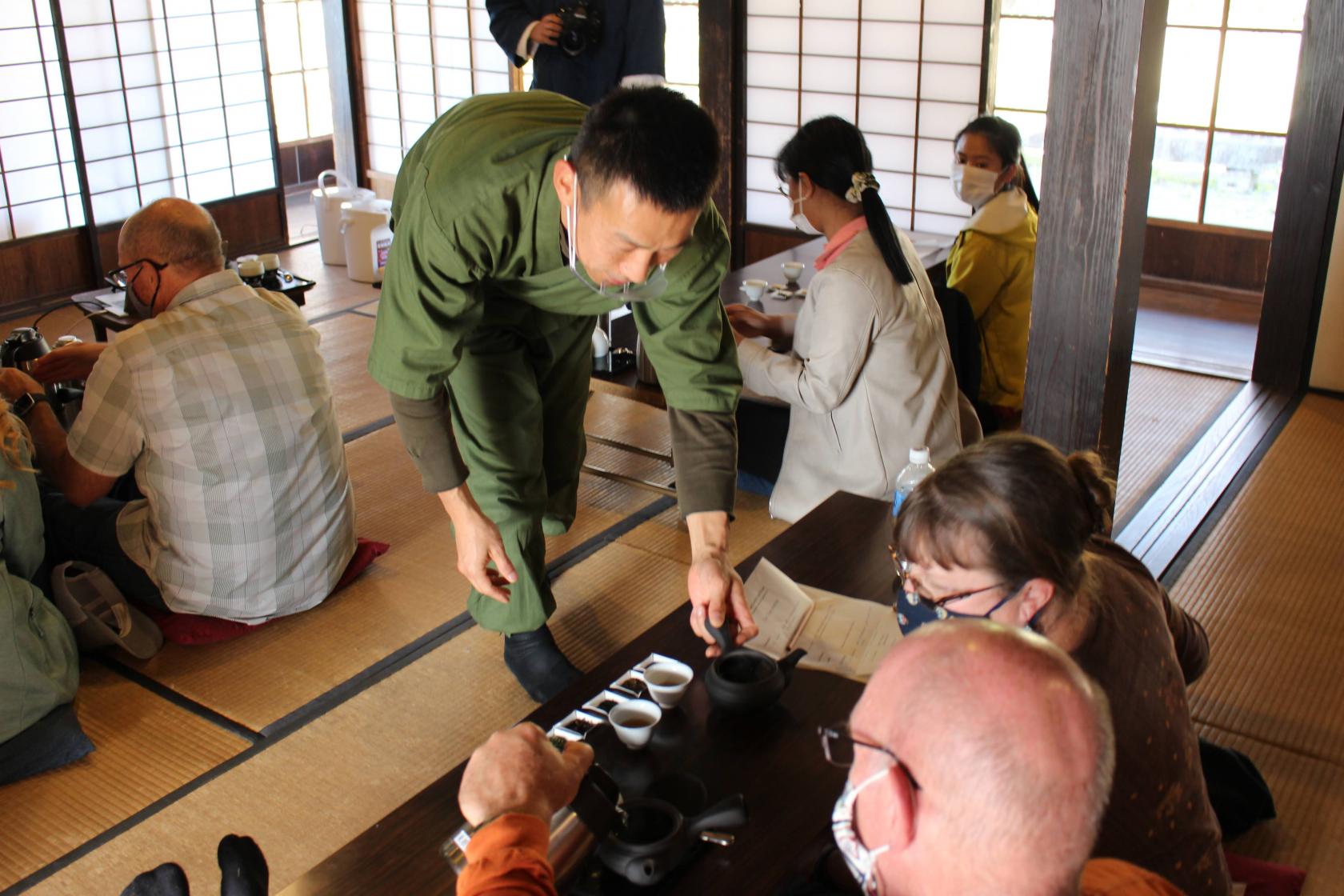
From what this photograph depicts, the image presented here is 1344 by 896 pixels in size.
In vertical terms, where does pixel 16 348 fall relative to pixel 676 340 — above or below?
below

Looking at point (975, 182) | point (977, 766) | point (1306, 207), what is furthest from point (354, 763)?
point (1306, 207)

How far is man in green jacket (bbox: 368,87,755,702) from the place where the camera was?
175 cm

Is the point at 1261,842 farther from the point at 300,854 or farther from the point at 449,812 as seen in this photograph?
the point at 300,854

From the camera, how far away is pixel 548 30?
15.0 feet

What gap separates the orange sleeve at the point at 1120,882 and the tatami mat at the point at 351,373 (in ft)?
9.99

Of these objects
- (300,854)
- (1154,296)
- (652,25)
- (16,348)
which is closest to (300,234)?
(652,25)

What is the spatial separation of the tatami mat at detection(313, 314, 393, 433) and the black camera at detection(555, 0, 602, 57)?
1365 mm

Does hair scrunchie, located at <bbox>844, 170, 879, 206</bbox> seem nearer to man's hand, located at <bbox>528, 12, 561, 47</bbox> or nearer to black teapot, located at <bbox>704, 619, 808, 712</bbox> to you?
black teapot, located at <bbox>704, 619, 808, 712</bbox>

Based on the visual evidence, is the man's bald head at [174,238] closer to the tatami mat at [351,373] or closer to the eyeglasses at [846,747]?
the tatami mat at [351,373]

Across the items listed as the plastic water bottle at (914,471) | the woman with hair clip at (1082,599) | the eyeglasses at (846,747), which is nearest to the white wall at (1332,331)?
the plastic water bottle at (914,471)

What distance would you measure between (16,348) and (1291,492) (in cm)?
368

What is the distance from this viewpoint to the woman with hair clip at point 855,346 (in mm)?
2891

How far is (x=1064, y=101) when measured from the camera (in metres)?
2.51

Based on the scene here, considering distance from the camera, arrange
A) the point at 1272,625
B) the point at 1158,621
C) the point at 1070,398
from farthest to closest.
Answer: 1. the point at 1272,625
2. the point at 1070,398
3. the point at 1158,621
